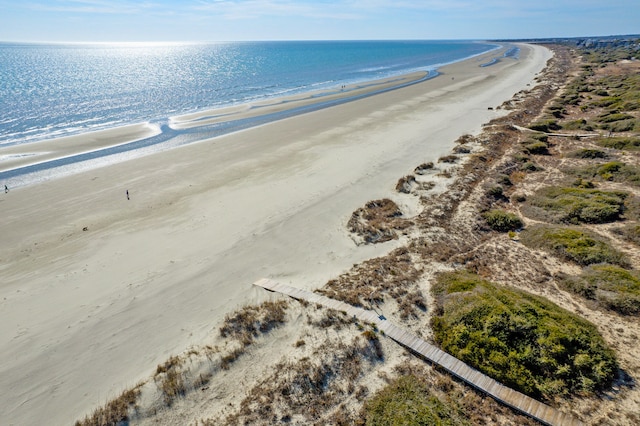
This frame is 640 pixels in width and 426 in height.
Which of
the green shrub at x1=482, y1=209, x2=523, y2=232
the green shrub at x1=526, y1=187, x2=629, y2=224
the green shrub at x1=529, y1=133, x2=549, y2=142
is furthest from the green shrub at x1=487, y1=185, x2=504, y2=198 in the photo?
the green shrub at x1=529, y1=133, x2=549, y2=142

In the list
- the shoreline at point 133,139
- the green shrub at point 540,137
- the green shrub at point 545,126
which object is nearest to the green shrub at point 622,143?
the green shrub at point 540,137

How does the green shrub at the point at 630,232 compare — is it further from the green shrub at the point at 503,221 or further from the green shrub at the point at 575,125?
the green shrub at the point at 575,125

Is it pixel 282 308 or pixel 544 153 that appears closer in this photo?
pixel 282 308

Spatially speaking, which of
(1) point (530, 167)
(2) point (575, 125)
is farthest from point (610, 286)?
(2) point (575, 125)

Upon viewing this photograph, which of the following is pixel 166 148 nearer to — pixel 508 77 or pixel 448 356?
pixel 448 356

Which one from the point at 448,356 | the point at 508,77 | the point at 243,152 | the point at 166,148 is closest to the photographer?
the point at 448,356

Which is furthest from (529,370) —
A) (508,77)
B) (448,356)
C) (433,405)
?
(508,77)
